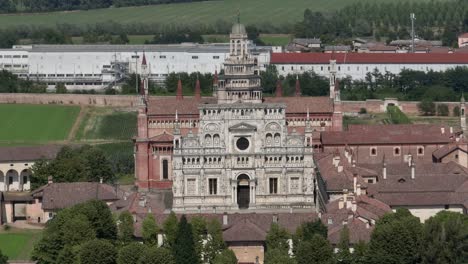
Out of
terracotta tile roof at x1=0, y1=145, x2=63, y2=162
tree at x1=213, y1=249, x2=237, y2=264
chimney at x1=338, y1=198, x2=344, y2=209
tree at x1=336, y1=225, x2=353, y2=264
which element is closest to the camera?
tree at x1=213, y1=249, x2=237, y2=264

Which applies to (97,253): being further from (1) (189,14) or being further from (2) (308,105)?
(1) (189,14)

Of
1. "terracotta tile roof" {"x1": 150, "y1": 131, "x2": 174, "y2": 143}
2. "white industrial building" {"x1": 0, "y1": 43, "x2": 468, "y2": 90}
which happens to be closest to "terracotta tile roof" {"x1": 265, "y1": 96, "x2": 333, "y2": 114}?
"terracotta tile roof" {"x1": 150, "y1": 131, "x2": 174, "y2": 143}

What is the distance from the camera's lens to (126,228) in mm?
71375

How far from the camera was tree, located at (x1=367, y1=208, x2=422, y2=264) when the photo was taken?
2611 inches

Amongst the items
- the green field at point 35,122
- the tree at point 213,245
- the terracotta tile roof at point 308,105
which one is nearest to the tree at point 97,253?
the tree at point 213,245

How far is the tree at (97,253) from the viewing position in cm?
6650

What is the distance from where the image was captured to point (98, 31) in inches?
6732

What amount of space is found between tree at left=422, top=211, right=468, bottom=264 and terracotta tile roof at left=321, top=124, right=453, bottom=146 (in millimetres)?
24133

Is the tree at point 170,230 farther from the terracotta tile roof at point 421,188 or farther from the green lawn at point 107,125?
the green lawn at point 107,125

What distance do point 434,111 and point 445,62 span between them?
1503cm

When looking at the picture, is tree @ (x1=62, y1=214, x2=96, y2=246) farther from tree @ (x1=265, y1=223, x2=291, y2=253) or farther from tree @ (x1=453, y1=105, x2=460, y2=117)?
tree @ (x1=453, y1=105, x2=460, y2=117)

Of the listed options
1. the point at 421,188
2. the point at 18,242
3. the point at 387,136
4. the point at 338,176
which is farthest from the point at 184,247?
the point at 387,136

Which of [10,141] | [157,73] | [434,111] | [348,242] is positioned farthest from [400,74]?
[348,242]

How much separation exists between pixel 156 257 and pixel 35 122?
5998 centimetres
